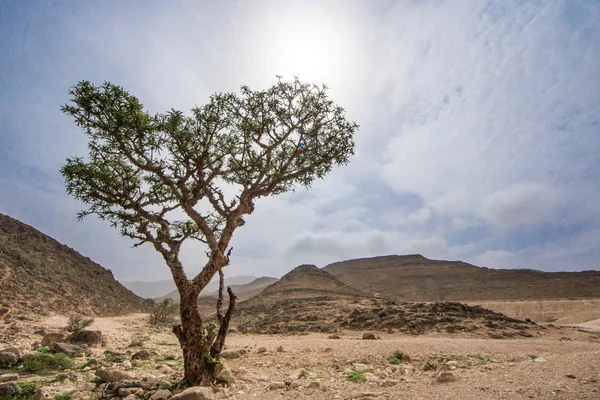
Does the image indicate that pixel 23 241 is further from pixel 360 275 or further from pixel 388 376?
pixel 360 275

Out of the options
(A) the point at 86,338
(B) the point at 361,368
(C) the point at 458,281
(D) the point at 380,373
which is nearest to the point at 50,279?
(A) the point at 86,338

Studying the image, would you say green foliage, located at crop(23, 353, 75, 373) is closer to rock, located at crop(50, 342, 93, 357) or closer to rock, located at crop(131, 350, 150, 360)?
rock, located at crop(50, 342, 93, 357)

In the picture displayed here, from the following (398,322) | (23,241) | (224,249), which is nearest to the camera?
(224,249)

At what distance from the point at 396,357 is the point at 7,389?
36.3ft

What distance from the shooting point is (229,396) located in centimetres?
739

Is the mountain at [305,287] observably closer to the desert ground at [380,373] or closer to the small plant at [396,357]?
the desert ground at [380,373]

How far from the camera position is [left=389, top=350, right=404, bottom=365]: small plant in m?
11.3

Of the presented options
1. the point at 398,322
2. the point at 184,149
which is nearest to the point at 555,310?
the point at 398,322

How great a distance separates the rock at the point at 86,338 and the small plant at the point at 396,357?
12.7 meters

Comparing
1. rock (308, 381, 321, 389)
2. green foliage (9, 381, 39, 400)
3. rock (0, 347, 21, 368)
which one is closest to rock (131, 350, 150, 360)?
rock (0, 347, 21, 368)

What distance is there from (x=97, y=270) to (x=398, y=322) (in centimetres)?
4784

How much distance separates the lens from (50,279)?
3581 cm

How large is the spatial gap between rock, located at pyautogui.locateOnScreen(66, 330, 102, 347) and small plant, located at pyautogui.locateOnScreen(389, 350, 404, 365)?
1268 cm

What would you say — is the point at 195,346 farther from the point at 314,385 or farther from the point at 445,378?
the point at 445,378
